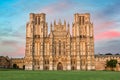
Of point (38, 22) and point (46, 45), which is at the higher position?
point (38, 22)

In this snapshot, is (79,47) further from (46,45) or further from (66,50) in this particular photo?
(46,45)

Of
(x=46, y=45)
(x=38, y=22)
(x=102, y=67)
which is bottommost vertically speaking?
(x=102, y=67)

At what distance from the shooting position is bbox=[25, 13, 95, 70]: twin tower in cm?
11750

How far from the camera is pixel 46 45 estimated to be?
120 metres

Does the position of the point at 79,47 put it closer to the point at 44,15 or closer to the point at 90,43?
the point at 90,43

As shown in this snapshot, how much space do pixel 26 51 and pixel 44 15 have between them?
587 inches

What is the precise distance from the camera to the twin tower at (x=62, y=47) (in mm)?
117500

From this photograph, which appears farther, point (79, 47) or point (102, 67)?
point (102, 67)

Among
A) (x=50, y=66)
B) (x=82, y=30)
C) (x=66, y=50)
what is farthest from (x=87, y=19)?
(x=50, y=66)

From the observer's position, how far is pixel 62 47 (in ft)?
391

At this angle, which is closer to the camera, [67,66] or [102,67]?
[67,66]

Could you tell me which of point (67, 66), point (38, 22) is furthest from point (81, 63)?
point (38, 22)

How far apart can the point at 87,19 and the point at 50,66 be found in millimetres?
21443

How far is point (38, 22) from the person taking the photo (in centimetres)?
12356
